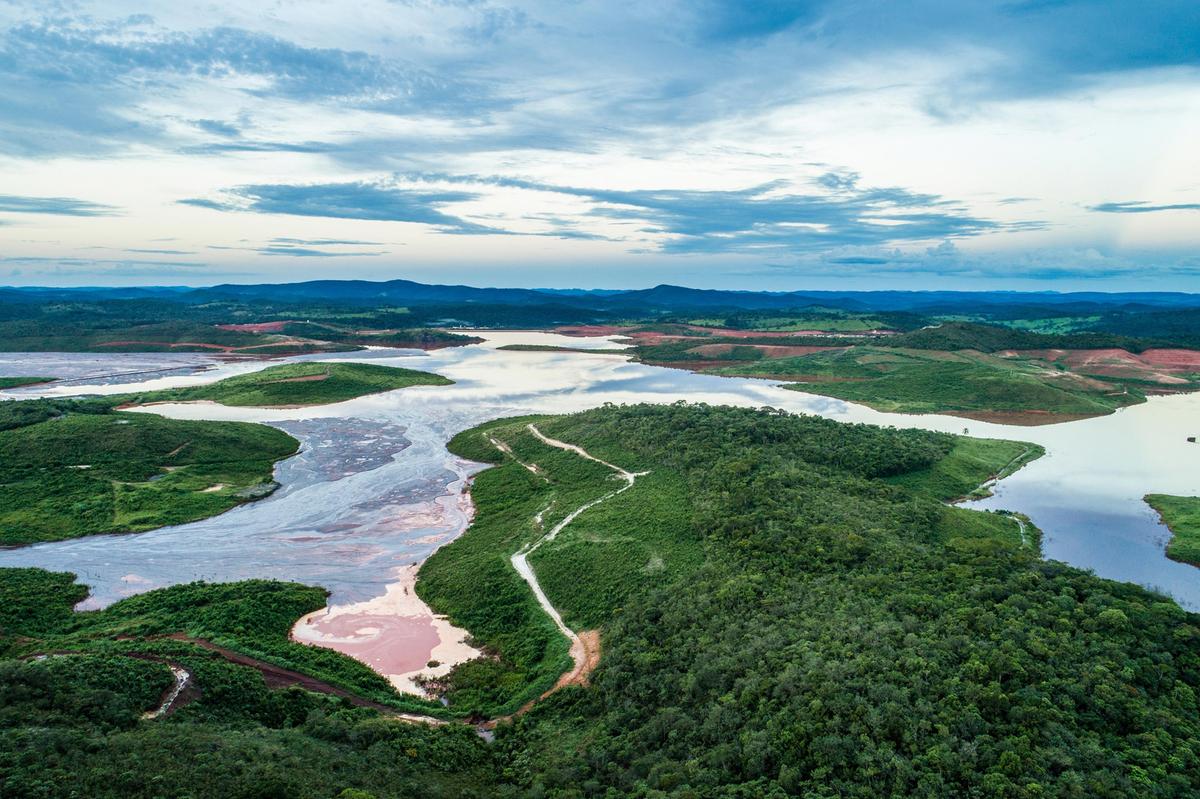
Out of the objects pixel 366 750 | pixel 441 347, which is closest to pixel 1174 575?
pixel 366 750

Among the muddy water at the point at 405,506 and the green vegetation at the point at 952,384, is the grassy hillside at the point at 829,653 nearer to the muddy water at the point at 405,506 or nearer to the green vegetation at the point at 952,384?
the muddy water at the point at 405,506

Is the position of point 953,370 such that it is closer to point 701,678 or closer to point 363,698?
point 701,678

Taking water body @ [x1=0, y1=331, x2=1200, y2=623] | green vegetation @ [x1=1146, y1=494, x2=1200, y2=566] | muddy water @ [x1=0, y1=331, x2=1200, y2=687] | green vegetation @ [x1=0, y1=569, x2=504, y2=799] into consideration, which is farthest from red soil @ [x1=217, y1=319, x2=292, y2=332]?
green vegetation @ [x1=1146, y1=494, x2=1200, y2=566]

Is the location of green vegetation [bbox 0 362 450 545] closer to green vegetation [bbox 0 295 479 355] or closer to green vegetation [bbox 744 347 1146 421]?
green vegetation [bbox 744 347 1146 421]

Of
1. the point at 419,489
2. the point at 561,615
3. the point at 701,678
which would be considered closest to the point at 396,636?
the point at 561,615

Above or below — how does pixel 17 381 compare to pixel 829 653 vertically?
above

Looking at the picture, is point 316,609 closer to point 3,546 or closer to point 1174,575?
point 3,546
